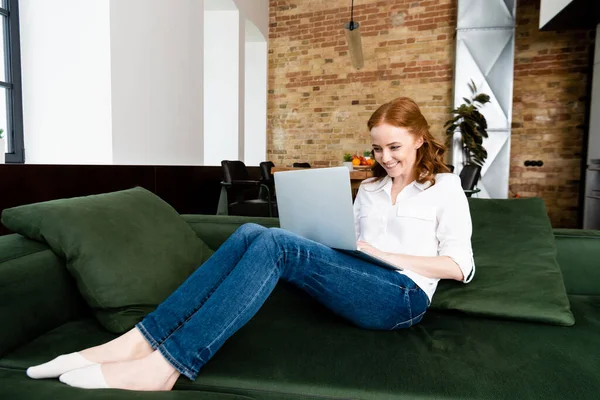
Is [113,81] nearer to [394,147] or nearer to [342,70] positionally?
[394,147]

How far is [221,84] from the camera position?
5.30m

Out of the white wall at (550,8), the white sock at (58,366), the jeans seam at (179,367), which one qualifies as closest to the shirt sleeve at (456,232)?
the jeans seam at (179,367)

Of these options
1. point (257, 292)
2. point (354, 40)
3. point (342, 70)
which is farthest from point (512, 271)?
point (342, 70)

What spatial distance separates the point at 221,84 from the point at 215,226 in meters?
3.93

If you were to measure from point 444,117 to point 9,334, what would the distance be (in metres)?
5.70

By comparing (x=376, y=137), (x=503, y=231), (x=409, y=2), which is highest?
(x=409, y=2)

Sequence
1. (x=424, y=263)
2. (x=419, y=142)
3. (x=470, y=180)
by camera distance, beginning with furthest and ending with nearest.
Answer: (x=470, y=180), (x=419, y=142), (x=424, y=263)

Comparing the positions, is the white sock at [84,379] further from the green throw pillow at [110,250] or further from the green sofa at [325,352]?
the green throw pillow at [110,250]

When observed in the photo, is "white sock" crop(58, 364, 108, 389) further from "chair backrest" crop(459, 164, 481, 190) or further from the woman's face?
"chair backrest" crop(459, 164, 481, 190)

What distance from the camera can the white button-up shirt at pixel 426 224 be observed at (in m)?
1.33

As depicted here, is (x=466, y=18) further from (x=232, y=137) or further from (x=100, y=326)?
(x=100, y=326)

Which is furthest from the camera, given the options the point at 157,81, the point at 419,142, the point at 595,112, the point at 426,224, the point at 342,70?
the point at 342,70

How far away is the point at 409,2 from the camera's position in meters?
5.81

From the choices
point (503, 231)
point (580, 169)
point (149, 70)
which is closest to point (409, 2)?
point (580, 169)
